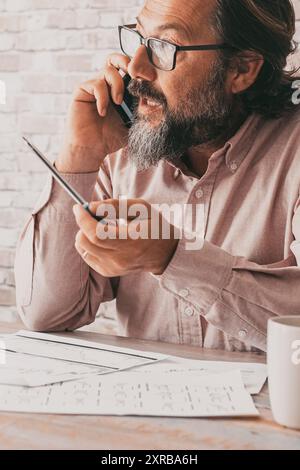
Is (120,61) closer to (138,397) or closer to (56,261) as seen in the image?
(56,261)

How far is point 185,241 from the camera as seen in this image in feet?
3.24

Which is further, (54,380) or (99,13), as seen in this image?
(99,13)

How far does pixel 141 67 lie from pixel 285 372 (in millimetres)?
852

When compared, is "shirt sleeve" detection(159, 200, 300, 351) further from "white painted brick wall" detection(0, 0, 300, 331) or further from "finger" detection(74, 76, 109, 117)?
"white painted brick wall" detection(0, 0, 300, 331)

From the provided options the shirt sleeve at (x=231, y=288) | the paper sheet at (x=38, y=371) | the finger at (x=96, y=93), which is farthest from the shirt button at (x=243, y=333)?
the finger at (x=96, y=93)

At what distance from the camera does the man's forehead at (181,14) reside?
54.2 inches

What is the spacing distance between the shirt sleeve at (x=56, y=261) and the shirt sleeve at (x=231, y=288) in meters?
0.38

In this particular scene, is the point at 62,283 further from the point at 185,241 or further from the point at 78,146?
the point at 185,241

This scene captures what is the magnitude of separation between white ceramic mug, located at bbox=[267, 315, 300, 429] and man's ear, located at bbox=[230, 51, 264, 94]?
2.88ft

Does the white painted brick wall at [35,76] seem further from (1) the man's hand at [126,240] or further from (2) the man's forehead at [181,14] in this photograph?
(1) the man's hand at [126,240]

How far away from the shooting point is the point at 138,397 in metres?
0.85

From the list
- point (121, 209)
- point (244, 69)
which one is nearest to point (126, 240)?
point (121, 209)

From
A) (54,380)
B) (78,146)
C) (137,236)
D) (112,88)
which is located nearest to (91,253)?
(137,236)
